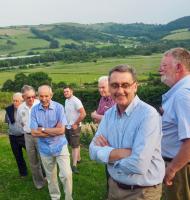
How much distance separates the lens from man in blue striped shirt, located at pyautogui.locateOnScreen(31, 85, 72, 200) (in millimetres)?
7383

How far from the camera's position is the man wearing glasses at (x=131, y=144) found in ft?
13.2

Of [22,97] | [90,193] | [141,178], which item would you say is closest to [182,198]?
[141,178]

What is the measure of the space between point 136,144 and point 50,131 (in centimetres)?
347

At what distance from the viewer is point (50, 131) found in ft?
24.0

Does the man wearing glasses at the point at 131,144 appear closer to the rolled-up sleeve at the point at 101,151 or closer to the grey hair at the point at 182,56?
the rolled-up sleeve at the point at 101,151

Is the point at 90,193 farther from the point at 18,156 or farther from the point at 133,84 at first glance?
the point at 133,84

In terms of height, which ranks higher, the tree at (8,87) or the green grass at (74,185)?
the green grass at (74,185)

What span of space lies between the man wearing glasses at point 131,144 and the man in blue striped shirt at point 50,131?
308 centimetres

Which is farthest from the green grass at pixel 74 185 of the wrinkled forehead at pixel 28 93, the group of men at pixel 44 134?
the wrinkled forehead at pixel 28 93

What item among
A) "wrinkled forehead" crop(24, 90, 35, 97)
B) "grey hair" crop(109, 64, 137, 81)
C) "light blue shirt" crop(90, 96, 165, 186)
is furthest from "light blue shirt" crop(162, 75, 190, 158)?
"wrinkled forehead" crop(24, 90, 35, 97)

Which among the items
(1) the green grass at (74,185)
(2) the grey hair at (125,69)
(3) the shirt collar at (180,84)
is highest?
(2) the grey hair at (125,69)

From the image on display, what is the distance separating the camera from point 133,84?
424 centimetres

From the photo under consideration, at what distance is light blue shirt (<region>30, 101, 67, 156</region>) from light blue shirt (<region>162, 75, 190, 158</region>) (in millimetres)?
3003

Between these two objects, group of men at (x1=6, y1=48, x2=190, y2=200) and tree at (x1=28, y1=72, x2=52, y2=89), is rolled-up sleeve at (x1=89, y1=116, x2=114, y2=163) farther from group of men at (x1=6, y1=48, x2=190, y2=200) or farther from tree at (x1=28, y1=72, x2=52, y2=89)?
tree at (x1=28, y1=72, x2=52, y2=89)
